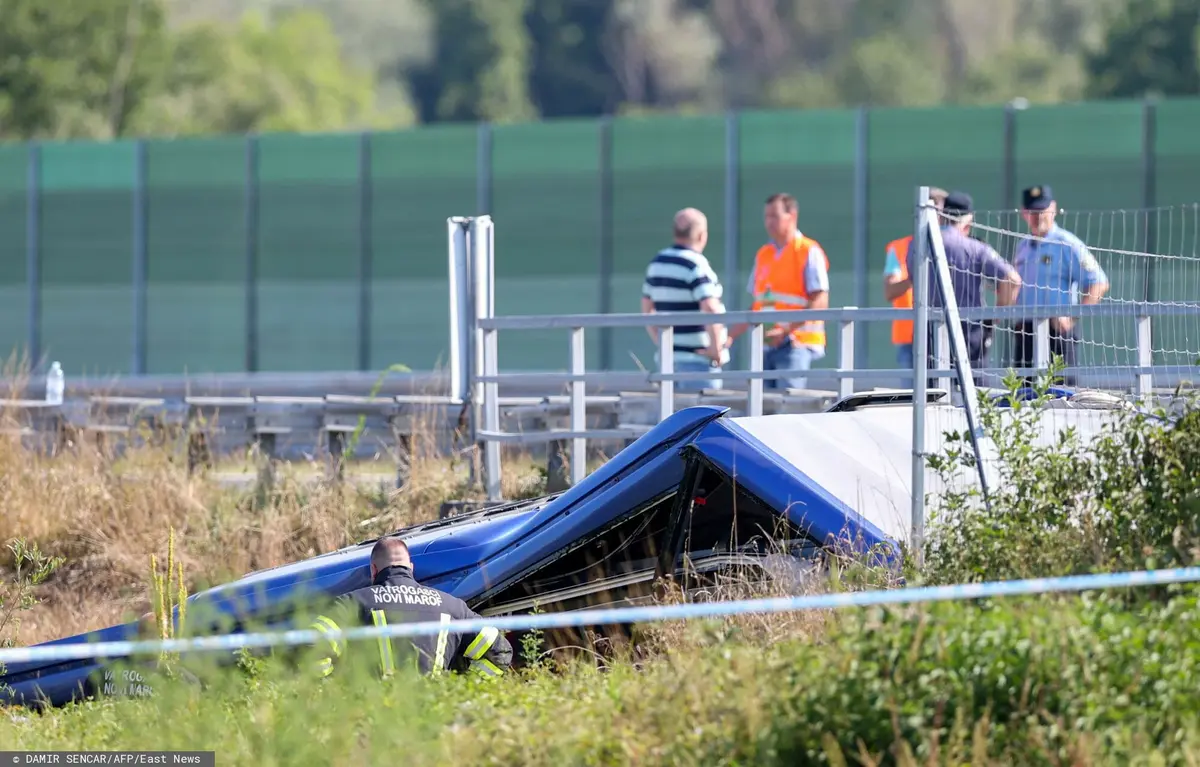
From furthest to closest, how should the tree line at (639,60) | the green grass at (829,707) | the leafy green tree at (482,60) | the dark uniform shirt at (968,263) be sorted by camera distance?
the leafy green tree at (482,60) → the tree line at (639,60) → the dark uniform shirt at (968,263) → the green grass at (829,707)

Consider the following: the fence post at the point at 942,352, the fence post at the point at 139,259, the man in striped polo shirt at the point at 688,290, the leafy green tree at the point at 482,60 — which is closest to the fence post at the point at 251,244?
the fence post at the point at 139,259

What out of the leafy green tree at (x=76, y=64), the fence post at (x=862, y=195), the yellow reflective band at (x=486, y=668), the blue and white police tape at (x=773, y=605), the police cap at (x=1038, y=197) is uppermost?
the leafy green tree at (x=76, y=64)

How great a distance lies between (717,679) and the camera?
5027mm

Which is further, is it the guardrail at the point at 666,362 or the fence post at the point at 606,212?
the fence post at the point at 606,212

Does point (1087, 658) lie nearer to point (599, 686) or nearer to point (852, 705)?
point (852, 705)

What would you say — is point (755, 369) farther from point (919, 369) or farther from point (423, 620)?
point (423, 620)

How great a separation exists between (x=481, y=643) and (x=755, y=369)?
459 centimetres

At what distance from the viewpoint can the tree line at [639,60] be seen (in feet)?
178

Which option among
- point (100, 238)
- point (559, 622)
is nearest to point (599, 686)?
point (559, 622)

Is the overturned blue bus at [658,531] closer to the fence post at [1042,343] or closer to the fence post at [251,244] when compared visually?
the fence post at [1042,343]

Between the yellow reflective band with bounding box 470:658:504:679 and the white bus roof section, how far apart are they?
1.21 meters

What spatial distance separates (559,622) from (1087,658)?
1.42m

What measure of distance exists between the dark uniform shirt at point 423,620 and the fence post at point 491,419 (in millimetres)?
4286

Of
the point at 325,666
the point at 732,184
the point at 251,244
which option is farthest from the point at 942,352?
the point at 251,244
